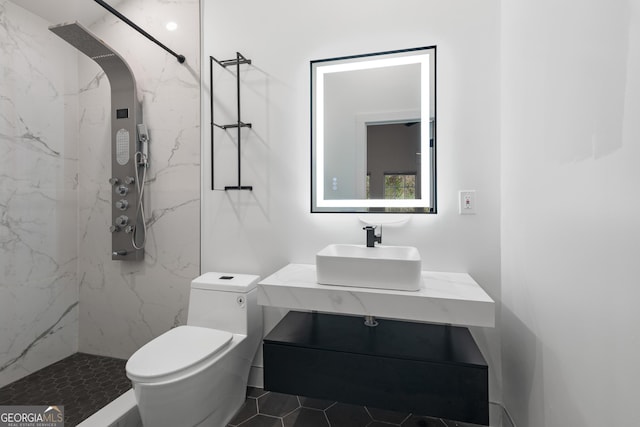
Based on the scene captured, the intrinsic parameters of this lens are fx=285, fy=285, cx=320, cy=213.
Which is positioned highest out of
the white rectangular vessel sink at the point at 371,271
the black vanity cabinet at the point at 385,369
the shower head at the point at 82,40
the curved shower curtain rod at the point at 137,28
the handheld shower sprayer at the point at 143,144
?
the curved shower curtain rod at the point at 137,28

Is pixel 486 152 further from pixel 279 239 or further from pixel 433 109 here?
pixel 279 239

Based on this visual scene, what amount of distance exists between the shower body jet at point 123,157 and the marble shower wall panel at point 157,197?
0.12ft

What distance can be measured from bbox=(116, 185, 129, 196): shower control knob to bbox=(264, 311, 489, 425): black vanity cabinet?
121cm

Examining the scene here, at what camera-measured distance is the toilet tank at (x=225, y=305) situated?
1603mm

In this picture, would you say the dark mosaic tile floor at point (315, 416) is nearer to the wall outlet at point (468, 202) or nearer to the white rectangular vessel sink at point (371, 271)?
the white rectangular vessel sink at point (371, 271)

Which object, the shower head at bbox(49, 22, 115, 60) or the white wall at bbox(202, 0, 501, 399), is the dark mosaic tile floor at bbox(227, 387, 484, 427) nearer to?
the white wall at bbox(202, 0, 501, 399)

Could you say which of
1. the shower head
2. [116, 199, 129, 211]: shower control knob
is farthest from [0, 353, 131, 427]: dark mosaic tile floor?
the shower head

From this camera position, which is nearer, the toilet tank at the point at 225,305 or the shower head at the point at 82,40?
the shower head at the point at 82,40

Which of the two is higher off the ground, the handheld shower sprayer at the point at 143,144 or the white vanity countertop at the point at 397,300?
the handheld shower sprayer at the point at 143,144

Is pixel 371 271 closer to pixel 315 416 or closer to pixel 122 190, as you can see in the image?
pixel 315 416

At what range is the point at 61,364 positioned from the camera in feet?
4.88

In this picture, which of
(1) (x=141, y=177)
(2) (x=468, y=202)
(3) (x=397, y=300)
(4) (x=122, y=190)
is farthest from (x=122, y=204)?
(2) (x=468, y=202)

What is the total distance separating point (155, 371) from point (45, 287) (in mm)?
804

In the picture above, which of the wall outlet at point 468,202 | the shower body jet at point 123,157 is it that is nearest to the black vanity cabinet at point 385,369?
the wall outlet at point 468,202
